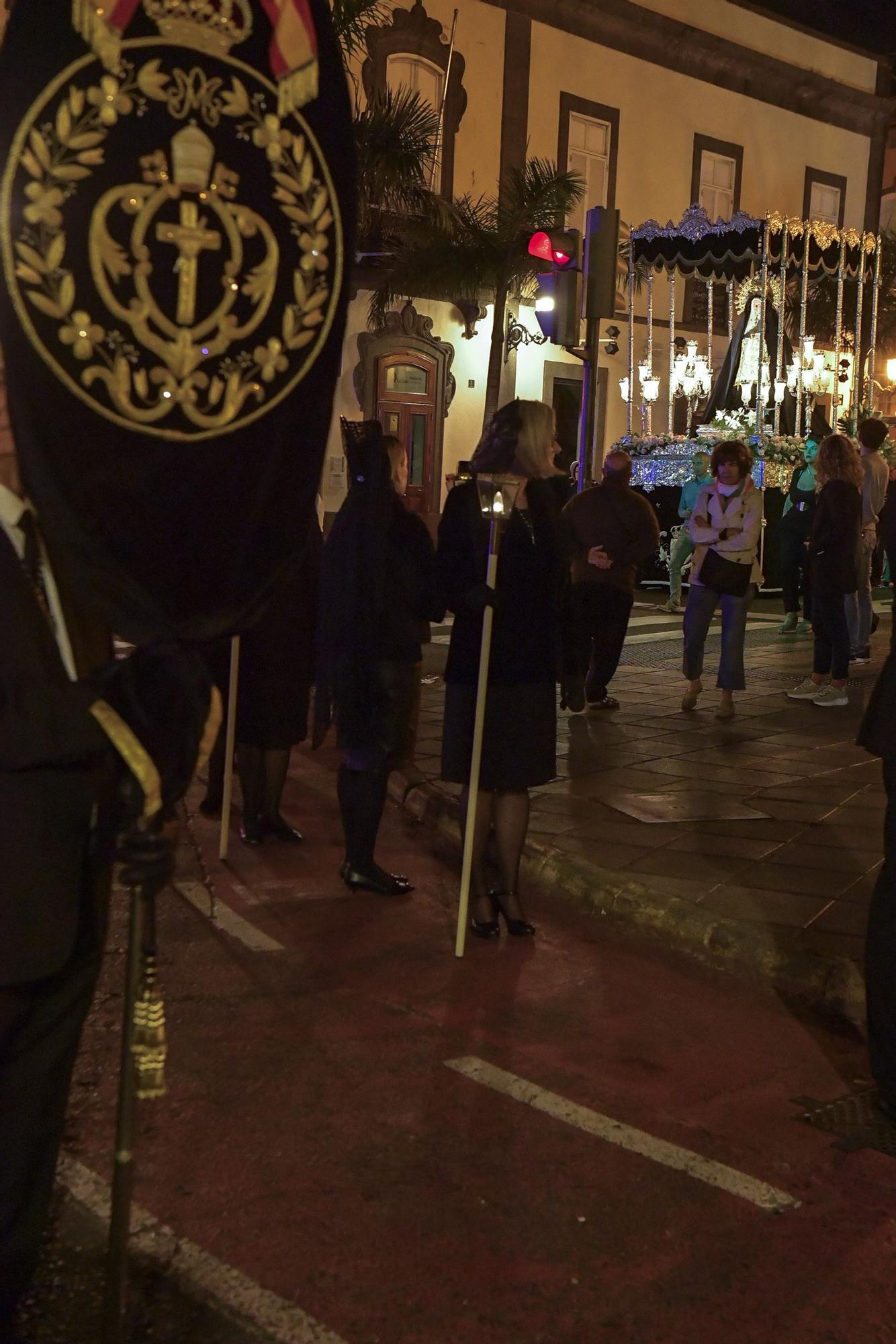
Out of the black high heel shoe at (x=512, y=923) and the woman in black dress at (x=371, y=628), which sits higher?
the woman in black dress at (x=371, y=628)

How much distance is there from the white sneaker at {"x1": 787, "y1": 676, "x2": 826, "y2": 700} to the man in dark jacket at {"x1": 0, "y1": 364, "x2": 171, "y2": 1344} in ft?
29.2

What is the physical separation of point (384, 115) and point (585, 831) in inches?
452

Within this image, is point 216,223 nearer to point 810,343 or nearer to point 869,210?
point 810,343

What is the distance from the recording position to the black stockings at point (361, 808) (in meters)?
5.92

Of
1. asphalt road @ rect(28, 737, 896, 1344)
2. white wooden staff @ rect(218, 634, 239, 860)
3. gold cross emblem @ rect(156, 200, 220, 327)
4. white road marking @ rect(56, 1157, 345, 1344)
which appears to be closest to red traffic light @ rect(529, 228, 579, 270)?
white wooden staff @ rect(218, 634, 239, 860)

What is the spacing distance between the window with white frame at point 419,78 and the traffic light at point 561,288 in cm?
1393

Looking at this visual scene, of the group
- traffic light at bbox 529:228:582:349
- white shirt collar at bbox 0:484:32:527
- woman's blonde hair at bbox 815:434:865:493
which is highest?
traffic light at bbox 529:228:582:349

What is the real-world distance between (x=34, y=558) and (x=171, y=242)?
599mm

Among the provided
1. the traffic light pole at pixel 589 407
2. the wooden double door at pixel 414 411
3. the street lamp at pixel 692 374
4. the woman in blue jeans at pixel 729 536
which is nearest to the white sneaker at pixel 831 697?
the woman in blue jeans at pixel 729 536

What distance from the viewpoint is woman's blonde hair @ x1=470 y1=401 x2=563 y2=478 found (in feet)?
17.5

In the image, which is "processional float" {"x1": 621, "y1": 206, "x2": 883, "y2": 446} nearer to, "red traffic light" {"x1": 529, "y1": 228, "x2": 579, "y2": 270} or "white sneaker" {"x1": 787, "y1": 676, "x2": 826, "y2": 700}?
"red traffic light" {"x1": 529, "y1": 228, "x2": 579, "y2": 270}

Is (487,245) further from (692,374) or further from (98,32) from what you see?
(98,32)

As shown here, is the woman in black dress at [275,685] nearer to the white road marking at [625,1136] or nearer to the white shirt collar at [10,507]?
the white road marking at [625,1136]

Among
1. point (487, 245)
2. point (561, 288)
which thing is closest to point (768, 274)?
point (487, 245)
